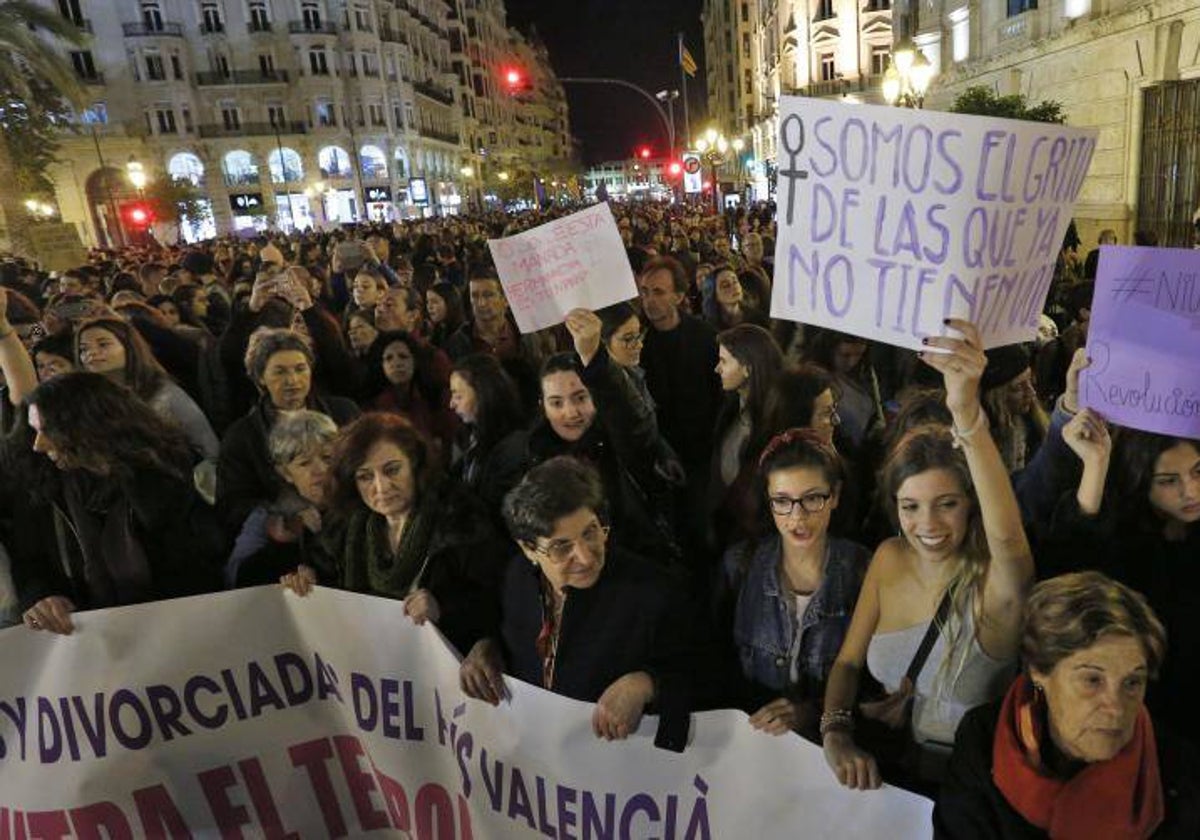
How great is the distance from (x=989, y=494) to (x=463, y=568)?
1.76 meters

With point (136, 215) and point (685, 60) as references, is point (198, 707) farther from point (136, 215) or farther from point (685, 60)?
point (136, 215)

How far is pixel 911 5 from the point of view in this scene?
89.2 feet

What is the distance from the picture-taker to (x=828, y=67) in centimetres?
4600

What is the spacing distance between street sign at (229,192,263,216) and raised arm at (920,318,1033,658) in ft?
213

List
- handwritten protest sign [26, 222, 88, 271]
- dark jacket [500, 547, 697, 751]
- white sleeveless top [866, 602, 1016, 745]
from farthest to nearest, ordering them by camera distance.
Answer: handwritten protest sign [26, 222, 88, 271]
dark jacket [500, 547, 697, 751]
white sleeveless top [866, 602, 1016, 745]

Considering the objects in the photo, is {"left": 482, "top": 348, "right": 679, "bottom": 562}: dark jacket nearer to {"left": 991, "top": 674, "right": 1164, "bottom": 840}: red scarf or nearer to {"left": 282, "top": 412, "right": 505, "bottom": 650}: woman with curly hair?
{"left": 282, "top": 412, "right": 505, "bottom": 650}: woman with curly hair

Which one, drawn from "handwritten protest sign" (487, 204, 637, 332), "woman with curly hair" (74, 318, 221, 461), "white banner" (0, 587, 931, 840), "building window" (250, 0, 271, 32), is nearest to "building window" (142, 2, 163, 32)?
"building window" (250, 0, 271, 32)

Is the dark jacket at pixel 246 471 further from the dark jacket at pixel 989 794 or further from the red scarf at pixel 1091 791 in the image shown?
the red scarf at pixel 1091 791

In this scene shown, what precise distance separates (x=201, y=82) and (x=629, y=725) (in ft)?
222

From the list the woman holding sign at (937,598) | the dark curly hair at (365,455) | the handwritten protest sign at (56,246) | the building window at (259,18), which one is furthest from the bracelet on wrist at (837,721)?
the building window at (259,18)

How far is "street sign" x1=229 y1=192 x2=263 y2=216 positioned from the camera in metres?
59.8

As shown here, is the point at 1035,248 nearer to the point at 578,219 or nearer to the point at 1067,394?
the point at 1067,394

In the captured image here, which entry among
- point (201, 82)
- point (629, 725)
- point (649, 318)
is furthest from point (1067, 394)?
point (201, 82)

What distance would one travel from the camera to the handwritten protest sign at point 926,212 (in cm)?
211
